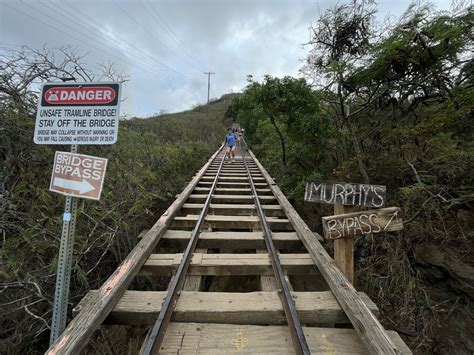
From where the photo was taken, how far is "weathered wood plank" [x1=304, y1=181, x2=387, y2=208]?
9.00 feet

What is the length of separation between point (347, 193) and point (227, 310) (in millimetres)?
1746

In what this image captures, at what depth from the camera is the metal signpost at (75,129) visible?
2189 millimetres

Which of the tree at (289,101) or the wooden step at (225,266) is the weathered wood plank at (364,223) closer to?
the wooden step at (225,266)

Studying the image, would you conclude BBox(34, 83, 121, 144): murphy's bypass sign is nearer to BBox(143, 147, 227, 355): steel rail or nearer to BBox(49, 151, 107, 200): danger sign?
BBox(49, 151, 107, 200): danger sign

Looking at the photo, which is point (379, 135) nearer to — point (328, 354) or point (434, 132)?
point (434, 132)

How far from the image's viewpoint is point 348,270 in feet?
9.68

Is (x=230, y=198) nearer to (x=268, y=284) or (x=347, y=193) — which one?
(x=268, y=284)

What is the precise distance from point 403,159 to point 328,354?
492cm

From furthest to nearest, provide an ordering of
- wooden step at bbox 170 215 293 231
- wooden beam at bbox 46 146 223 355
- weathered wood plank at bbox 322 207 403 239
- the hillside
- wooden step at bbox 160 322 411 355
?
wooden step at bbox 170 215 293 231
the hillside
weathered wood plank at bbox 322 207 403 239
wooden step at bbox 160 322 411 355
wooden beam at bbox 46 146 223 355

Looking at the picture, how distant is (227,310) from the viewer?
2.30 metres

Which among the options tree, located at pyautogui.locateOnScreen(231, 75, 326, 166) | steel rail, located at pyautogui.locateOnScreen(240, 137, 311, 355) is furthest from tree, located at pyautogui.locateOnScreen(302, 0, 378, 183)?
steel rail, located at pyautogui.locateOnScreen(240, 137, 311, 355)

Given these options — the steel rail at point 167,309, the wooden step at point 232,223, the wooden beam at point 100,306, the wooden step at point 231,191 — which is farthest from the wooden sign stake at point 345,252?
the wooden step at point 231,191

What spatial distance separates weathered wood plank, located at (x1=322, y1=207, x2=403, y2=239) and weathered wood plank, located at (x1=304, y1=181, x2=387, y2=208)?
0.36 feet

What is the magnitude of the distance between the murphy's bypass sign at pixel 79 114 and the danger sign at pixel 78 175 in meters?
0.17
